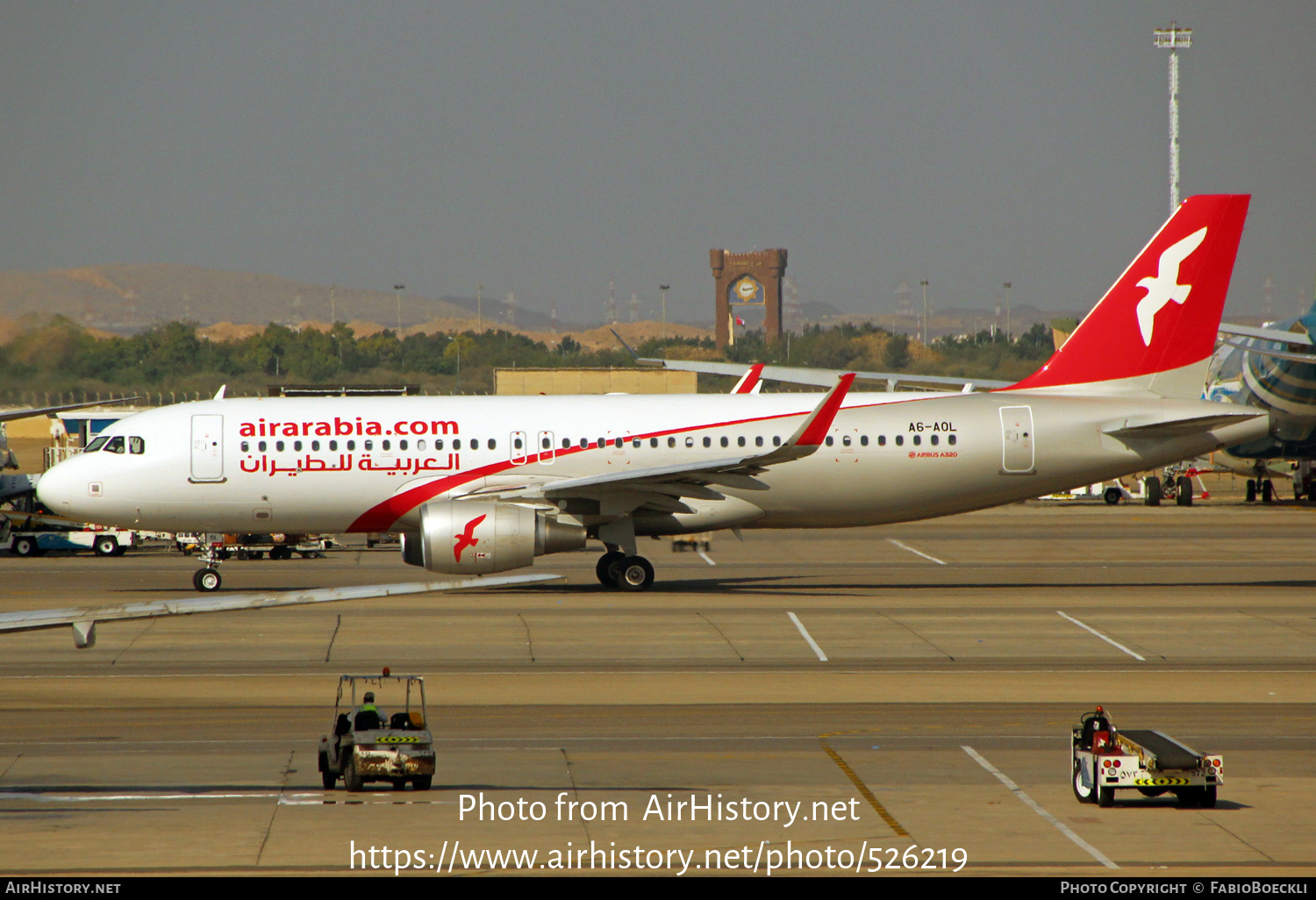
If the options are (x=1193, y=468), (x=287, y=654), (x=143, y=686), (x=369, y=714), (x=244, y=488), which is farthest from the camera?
(x=1193, y=468)

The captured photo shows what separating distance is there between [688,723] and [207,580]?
16.6 meters

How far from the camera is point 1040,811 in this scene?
43.1ft

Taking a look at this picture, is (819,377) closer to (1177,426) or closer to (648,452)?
(1177,426)

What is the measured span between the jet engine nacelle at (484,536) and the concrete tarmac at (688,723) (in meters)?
1.20

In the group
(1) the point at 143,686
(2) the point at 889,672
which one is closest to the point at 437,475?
(1) the point at 143,686

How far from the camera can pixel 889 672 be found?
2098cm

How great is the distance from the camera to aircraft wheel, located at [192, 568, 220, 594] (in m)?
30.1

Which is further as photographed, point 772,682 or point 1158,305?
point 1158,305

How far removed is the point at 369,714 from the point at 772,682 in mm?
8007

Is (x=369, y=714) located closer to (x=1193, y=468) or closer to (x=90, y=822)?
(x=90, y=822)

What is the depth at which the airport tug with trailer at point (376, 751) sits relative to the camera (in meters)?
13.4

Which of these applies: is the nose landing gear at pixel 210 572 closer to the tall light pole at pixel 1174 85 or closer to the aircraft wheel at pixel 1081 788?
the aircraft wheel at pixel 1081 788

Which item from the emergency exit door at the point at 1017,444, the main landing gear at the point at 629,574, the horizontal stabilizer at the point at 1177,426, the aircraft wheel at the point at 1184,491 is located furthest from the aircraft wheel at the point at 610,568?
the aircraft wheel at the point at 1184,491

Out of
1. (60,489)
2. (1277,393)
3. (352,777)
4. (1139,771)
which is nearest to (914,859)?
(1139,771)
